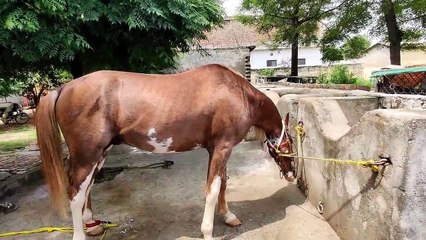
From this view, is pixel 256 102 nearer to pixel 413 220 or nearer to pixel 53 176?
pixel 413 220

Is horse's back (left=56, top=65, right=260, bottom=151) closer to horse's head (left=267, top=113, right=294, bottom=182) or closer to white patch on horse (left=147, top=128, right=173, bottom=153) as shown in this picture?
white patch on horse (left=147, top=128, right=173, bottom=153)

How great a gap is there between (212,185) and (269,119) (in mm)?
1000

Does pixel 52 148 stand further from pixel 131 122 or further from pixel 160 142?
pixel 160 142

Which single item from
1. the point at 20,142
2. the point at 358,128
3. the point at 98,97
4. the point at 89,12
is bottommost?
the point at 20,142

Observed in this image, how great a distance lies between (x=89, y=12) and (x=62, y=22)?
0.30 m

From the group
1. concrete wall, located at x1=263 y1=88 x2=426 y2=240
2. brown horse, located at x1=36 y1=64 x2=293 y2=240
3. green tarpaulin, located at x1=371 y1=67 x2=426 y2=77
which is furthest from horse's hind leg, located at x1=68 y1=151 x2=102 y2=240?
green tarpaulin, located at x1=371 y1=67 x2=426 y2=77

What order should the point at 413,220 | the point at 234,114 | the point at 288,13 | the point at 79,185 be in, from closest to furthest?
1. the point at 413,220
2. the point at 79,185
3. the point at 234,114
4. the point at 288,13

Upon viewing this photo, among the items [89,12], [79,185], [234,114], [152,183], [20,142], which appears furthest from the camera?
[20,142]

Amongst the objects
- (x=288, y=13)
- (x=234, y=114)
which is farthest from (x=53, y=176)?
(x=288, y=13)

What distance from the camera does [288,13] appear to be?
573 inches

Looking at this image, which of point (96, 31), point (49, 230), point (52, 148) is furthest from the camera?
point (96, 31)

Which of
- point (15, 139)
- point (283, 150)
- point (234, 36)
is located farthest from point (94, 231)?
point (234, 36)

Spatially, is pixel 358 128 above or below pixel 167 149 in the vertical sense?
above

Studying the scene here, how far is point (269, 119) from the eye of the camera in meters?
3.51
